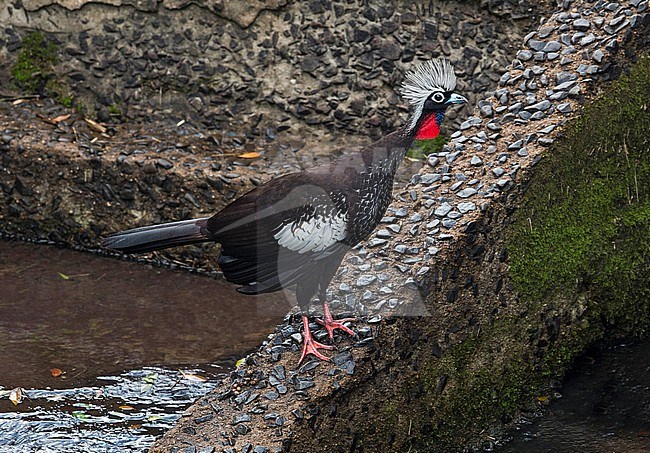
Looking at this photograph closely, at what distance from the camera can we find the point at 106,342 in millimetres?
5559

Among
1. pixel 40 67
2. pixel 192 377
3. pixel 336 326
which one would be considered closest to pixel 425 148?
pixel 192 377

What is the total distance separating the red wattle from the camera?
4.03 metres

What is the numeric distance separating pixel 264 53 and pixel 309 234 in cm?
310

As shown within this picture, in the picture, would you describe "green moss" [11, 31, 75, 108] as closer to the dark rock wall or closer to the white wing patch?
the dark rock wall

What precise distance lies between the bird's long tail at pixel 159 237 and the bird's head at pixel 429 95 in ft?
3.09

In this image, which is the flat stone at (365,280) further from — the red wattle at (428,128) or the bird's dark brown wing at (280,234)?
the red wattle at (428,128)

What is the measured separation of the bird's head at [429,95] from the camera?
3994mm

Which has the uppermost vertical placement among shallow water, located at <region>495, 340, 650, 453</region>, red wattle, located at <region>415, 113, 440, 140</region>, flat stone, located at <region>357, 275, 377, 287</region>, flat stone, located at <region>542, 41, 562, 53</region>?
flat stone, located at <region>542, 41, 562, 53</region>

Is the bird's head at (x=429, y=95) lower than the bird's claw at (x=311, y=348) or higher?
higher

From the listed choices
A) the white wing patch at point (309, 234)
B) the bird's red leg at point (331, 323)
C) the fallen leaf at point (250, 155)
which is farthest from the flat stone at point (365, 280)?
the fallen leaf at point (250, 155)

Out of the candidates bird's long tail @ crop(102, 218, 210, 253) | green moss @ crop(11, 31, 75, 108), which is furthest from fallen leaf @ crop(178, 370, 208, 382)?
green moss @ crop(11, 31, 75, 108)

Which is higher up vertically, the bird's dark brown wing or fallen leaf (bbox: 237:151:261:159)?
the bird's dark brown wing

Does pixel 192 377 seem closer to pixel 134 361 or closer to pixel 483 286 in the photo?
pixel 134 361

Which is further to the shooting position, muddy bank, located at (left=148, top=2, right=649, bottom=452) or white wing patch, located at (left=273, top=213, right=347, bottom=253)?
muddy bank, located at (left=148, top=2, right=649, bottom=452)
